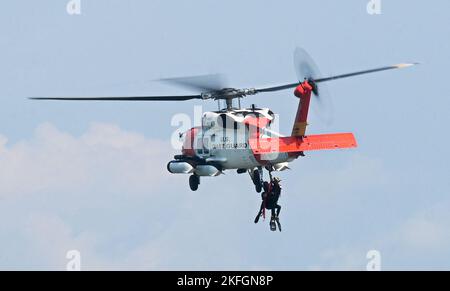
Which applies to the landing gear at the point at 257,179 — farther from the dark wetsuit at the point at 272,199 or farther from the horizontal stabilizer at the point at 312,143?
the horizontal stabilizer at the point at 312,143

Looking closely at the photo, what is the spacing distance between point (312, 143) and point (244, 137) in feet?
12.2

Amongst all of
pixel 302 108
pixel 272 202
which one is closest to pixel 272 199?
pixel 272 202

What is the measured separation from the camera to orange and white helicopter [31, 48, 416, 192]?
8369 cm

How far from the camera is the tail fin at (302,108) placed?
83.9m

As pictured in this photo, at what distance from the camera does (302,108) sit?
276 ft

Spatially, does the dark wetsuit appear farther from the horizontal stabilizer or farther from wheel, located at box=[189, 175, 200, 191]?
wheel, located at box=[189, 175, 200, 191]

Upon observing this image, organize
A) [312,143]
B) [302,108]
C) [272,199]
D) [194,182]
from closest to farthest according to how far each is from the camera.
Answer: [312,143]
[302,108]
[272,199]
[194,182]

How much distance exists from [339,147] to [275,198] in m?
4.54

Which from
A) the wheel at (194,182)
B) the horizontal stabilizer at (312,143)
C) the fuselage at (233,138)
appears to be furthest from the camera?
the wheel at (194,182)

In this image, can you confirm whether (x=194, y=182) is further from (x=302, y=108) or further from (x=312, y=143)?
(x=312, y=143)

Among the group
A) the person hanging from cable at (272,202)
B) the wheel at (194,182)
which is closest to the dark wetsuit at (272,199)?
the person hanging from cable at (272,202)
